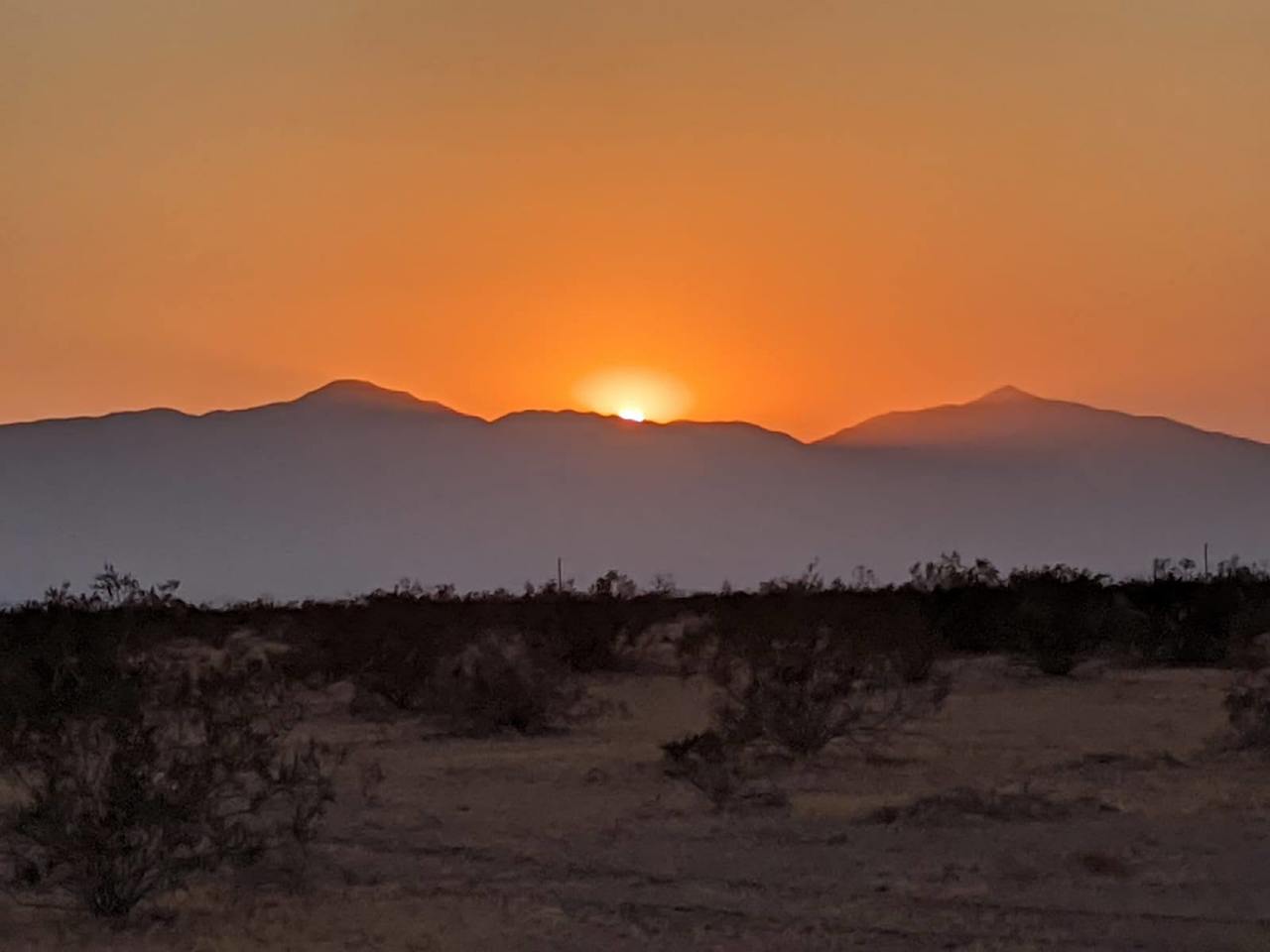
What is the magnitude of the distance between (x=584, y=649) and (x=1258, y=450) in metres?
146

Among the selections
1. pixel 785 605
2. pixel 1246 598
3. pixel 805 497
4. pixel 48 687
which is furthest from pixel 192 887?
pixel 805 497

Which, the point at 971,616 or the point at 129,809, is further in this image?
the point at 971,616

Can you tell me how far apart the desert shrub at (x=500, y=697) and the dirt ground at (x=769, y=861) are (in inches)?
61.4

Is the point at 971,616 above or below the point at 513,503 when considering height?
below

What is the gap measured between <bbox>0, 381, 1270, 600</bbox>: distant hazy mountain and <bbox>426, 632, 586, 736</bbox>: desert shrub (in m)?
95.6

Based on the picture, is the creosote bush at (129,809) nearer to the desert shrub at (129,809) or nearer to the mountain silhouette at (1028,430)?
the desert shrub at (129,809)

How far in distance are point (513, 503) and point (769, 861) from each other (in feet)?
398

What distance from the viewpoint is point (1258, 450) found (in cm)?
16825

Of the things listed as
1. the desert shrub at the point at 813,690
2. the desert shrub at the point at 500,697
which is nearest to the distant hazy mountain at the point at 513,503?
the desert shrub at the point at 813,690

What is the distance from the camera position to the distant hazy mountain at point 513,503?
126 m

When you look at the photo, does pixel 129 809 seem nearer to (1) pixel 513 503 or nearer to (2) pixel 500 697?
(2) pixel 500 697

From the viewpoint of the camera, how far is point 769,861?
13203 mm

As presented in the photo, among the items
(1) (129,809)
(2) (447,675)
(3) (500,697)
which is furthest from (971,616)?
(1) (129,809)

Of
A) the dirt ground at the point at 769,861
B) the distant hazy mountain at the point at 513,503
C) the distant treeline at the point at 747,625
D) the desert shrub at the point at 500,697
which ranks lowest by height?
the dirt ground at the point at 769,861
